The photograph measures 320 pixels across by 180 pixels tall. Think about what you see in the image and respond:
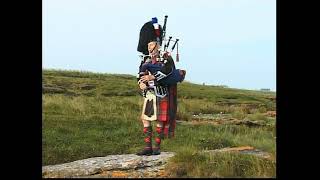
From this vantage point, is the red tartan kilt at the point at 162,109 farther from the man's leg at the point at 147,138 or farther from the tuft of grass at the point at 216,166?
the tuft of grass at the point at 216,166

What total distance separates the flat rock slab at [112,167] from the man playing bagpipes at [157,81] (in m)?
1.05

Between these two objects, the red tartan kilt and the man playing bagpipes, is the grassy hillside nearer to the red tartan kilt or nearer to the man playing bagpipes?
the man playing bagpipes

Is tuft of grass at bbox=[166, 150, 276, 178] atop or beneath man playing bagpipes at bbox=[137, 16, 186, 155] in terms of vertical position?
beneath

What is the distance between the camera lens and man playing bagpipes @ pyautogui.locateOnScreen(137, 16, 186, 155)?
15.4m

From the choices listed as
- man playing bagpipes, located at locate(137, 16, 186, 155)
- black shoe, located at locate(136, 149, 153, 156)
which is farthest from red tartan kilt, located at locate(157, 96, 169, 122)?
black shoe, located at locate(136, 149, 153, 156)

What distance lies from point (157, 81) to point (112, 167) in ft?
10.2

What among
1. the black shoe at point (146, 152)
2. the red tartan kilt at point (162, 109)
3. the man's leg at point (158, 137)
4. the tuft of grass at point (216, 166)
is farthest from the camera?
the red tartan kilt at point (162, 109)

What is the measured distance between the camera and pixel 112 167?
13781 millimetres

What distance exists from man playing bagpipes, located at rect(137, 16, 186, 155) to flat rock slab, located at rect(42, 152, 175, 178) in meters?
1.05

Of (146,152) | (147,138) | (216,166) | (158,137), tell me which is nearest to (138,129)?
(147,138)

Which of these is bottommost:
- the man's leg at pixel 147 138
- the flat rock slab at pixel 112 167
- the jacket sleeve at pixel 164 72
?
the flat rock slab at pixel 112 167

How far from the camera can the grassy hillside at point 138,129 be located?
44.8 feet

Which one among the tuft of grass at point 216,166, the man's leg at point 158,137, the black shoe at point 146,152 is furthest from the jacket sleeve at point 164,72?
the tuft of grass at point 216,166
